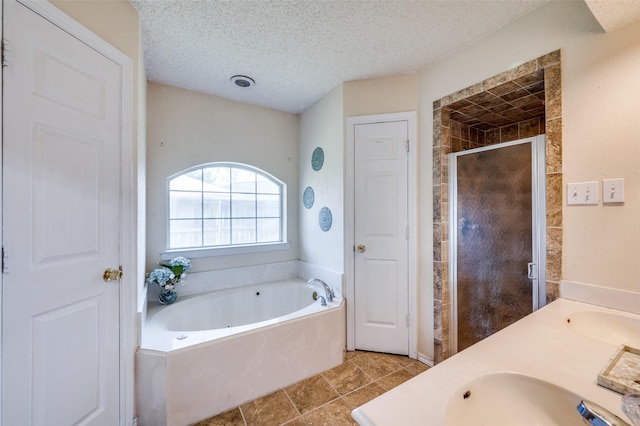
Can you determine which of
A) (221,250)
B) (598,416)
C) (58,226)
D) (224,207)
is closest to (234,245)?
(221,250)

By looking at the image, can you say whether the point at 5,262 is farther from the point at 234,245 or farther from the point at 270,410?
the point at 234,245

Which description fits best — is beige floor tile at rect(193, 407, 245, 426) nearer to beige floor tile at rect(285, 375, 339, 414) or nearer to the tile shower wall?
beige floor tile at rect(285, 375, 339, 414)

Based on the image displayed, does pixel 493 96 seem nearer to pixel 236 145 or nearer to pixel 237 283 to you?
pixel 236 145

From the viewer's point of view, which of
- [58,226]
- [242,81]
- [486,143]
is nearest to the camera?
[58,226]

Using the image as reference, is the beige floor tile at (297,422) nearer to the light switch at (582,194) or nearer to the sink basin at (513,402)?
the sink basin at (513,402)

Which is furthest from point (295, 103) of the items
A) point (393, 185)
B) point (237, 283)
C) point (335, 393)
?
point (335, 393)

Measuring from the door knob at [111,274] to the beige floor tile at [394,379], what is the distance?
185 centimetres

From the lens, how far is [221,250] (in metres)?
2.58

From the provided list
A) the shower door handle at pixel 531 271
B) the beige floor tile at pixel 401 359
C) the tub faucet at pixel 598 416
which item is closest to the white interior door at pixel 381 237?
the beige floor tile at pixel 401 359

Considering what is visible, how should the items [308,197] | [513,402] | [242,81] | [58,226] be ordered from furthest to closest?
[308,197] → [242,81] → [58,226] → [513,402]

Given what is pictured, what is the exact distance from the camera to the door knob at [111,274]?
51.4 inches

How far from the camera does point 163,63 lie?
6.59 feet

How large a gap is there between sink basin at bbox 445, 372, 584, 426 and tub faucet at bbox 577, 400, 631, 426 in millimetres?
147

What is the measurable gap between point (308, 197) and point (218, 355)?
68.7 inches
